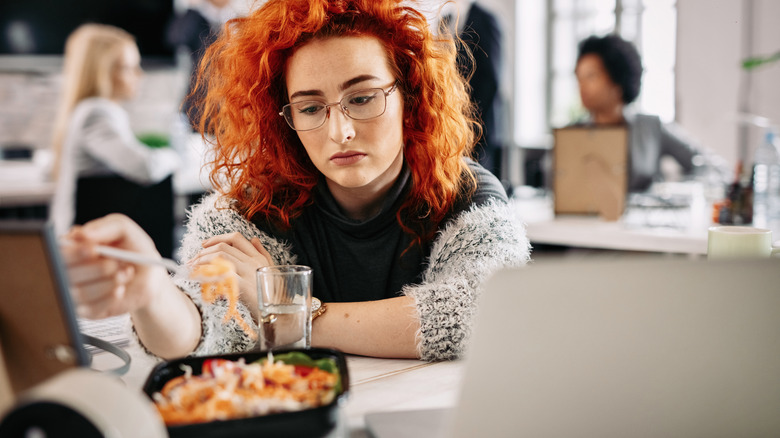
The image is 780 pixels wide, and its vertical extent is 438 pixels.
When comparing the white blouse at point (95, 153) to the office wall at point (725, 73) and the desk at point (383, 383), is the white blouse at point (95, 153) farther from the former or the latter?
the office wall at point (725, 73)

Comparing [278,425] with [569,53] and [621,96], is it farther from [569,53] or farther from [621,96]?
[569,53]

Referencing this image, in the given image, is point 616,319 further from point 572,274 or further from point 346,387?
point 346,387

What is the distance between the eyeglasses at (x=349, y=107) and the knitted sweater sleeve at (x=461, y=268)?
0.27 meters

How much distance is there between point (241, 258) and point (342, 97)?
363mm

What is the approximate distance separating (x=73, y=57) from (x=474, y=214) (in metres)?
2.96

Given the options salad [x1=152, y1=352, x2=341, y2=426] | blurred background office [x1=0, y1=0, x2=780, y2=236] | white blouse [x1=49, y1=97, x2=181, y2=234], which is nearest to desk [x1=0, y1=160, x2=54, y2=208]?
blurred background office [x1=0, y1=0, x2=780, y2=236]

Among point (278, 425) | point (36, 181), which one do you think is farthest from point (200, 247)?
point (36, 181)

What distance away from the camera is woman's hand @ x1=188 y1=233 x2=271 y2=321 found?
110 centimetres

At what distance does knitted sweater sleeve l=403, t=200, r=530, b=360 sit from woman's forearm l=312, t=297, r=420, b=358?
2 centimetres

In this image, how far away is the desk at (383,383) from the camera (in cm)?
80

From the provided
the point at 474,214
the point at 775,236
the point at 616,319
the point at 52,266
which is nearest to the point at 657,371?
the point at 616,319

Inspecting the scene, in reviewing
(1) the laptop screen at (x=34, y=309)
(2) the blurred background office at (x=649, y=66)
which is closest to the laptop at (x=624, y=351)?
(1) the laptop screen at (x=34, y=309)

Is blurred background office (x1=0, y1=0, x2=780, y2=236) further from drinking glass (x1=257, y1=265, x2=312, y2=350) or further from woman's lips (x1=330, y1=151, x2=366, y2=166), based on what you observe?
drinking glass (x1=257, y1=265, x2=312, y2=350)

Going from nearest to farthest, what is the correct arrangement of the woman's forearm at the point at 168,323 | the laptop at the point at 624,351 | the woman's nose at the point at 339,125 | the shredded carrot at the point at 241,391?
1. the laptop at the point at 624,351
2. the shredded carrot at the point at 241,391
3. the woman's forearm at the point at 168,323
4. the woman's nose at the point at 339,125
